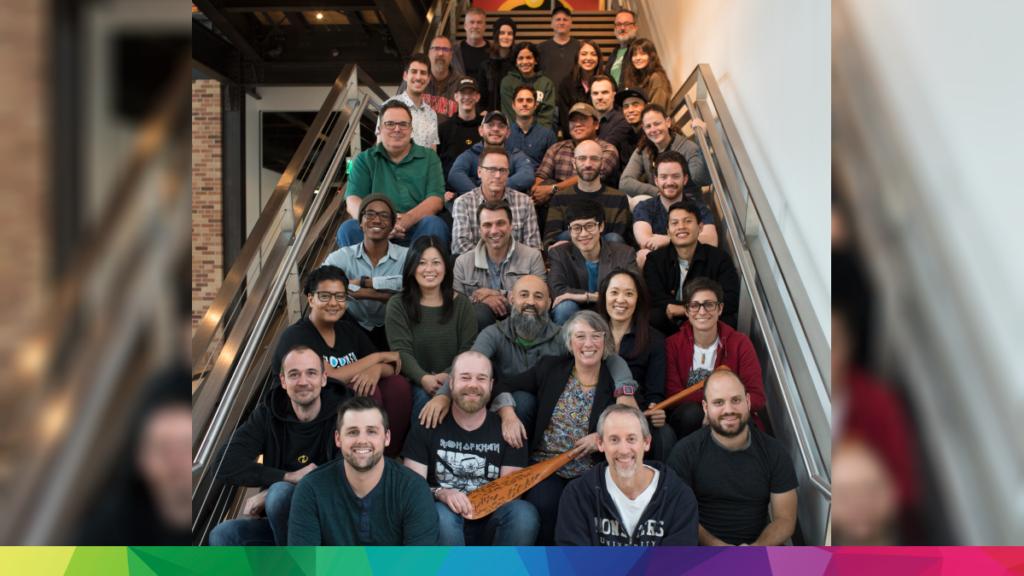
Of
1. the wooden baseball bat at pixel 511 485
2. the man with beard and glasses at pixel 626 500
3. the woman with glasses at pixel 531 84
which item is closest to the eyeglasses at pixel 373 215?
the wooden baseball bat at pixel 511 485

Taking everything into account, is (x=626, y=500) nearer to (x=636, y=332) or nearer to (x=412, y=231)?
(x=636, y=332)

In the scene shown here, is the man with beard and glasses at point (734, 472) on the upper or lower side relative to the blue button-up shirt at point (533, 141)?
lower

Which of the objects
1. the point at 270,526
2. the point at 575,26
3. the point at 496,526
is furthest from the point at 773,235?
the point at 575,26

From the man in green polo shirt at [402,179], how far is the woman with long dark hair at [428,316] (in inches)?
22.9

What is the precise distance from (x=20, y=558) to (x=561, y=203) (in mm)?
2815

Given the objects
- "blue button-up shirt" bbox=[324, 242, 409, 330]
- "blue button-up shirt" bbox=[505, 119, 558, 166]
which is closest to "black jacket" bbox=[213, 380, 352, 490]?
"blue button-up shirt" bbox=[324, 242, 409, 330]

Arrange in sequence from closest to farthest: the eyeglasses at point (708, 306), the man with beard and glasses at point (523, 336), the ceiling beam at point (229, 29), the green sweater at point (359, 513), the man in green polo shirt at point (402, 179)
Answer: the green sweater at point (359, 513)
the eyeglasses at point (708, 306)
the man with beard and glasses at point (523, 336)
the man in green polo shirt at point (402, 179)
the ceiling beam at point (229, 29)

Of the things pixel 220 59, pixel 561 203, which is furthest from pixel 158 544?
pixel 220 59

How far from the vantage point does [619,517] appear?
189 cm

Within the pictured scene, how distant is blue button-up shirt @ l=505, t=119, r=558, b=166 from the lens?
13.2ft

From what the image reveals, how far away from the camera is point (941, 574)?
86 centimetres

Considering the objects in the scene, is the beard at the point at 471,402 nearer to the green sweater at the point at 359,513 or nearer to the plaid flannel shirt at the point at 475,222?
the green sweater at the point at 359,513

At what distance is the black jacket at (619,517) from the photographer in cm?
185

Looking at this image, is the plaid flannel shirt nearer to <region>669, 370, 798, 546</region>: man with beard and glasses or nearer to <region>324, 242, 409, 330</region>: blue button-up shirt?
<region>324, 242, 409, 330</region>: blue button-up shirt
